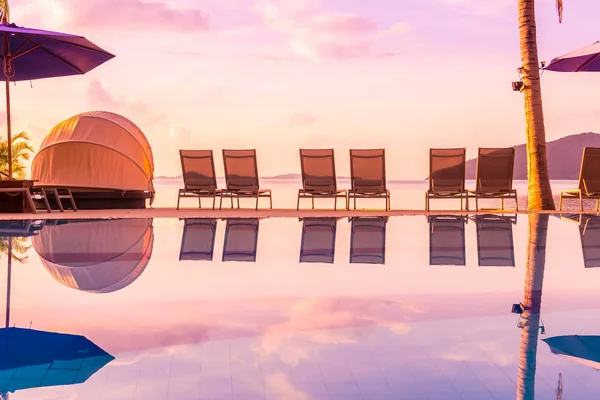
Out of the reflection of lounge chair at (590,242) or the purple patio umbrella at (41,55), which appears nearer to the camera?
the reflection of lounge chair at (590,242)

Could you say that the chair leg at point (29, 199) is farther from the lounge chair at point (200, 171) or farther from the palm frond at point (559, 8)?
the palm frond at point (559, 8)

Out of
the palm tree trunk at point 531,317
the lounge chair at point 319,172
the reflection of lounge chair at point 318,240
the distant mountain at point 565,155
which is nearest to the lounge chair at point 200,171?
the lounge chair at point 319,172

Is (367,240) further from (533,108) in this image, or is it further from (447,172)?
(533,108)

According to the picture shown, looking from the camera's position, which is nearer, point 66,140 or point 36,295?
point 36,295

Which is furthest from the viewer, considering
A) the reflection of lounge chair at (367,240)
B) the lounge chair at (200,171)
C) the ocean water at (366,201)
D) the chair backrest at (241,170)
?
the ocean water at (366,201)

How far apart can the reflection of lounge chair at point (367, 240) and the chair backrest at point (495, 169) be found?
252 centimetres

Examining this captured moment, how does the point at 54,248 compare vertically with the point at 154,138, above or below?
below

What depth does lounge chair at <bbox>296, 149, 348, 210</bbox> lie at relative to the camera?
489 inches

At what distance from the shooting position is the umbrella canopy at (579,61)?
11570 millimetres

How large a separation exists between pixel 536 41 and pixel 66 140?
8871 mm

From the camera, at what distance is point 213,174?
12.8 metres

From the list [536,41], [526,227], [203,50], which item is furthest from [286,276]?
[203,50]

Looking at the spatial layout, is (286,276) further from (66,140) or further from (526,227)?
(66,140)

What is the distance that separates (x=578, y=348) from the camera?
9.36 feet
